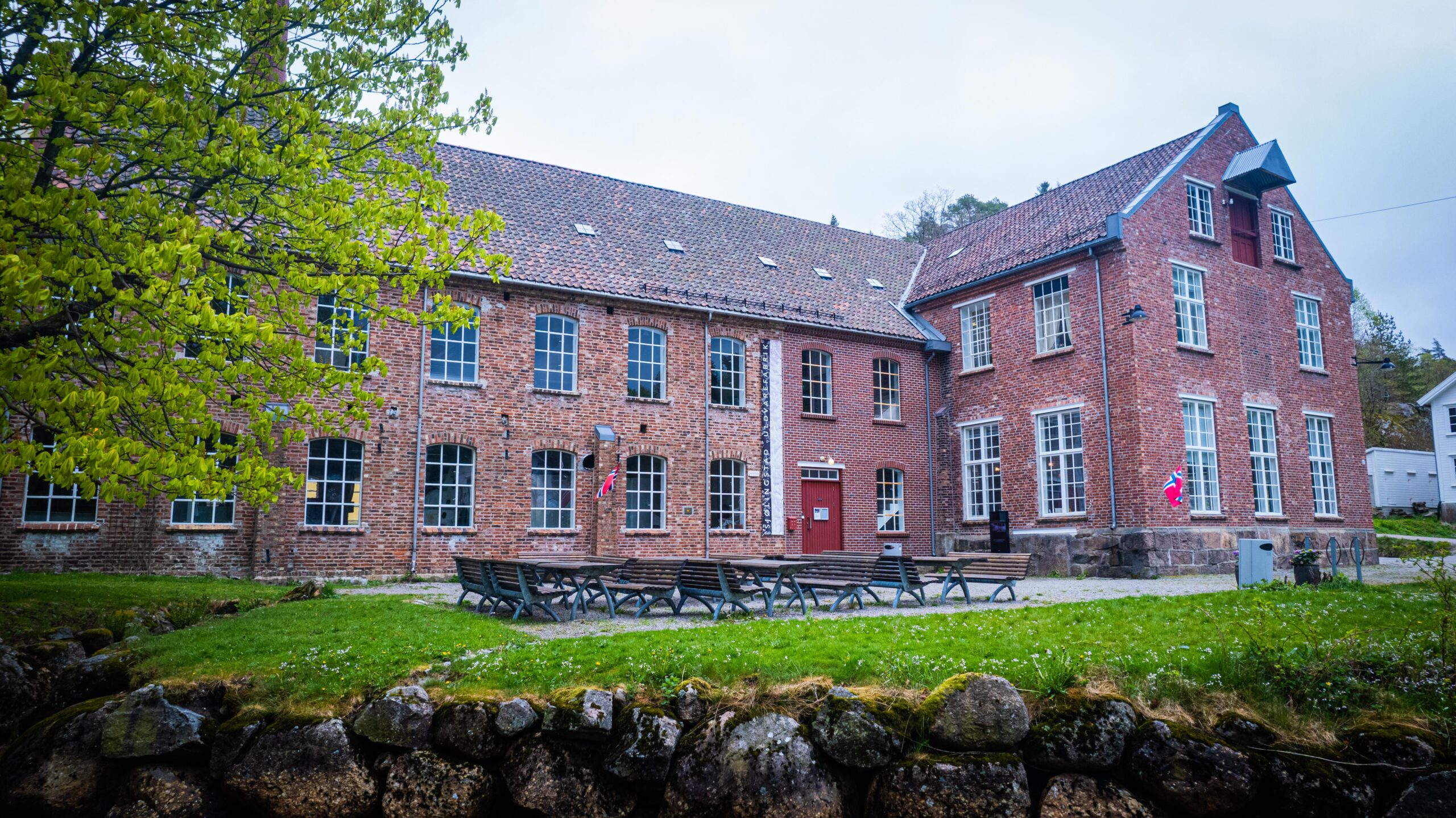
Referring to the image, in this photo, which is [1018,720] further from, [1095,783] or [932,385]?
→ [932,385]

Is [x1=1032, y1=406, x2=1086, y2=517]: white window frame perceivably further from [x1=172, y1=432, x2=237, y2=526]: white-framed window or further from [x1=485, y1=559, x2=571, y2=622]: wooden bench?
[x1=172, y1=432, x2=237, y2=526]: white-framed window

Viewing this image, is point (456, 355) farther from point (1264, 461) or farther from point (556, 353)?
point (1264, 461)

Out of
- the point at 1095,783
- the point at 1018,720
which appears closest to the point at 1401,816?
the point at 1095,783

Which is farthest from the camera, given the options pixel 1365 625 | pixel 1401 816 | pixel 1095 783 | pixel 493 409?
pixel 493 409

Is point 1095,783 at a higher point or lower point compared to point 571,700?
lower

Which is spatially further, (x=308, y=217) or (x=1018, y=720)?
(x=308, y=217)

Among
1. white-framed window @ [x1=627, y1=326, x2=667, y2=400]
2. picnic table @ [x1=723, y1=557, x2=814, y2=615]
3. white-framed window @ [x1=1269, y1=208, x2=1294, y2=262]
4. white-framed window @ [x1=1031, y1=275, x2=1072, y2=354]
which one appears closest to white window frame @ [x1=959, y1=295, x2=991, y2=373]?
white-framed window @ [x1=1031, y1=275, x2=1072, y2=354]

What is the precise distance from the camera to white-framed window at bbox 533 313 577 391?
709 inches

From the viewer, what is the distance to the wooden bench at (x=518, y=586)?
10.2 meters

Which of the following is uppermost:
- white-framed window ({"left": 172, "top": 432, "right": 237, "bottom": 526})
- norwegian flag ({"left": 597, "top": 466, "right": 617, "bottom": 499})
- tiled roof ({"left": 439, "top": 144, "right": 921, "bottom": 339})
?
tiled roof ({"left": 439, "top": 144, "right": 921, "bottom": 339})

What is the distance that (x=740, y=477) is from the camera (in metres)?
20.0

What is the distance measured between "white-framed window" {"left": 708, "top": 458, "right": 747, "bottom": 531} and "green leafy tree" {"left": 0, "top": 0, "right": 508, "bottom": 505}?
1078 centimetres

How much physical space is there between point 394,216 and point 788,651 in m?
5.27

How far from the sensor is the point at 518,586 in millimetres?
10469
